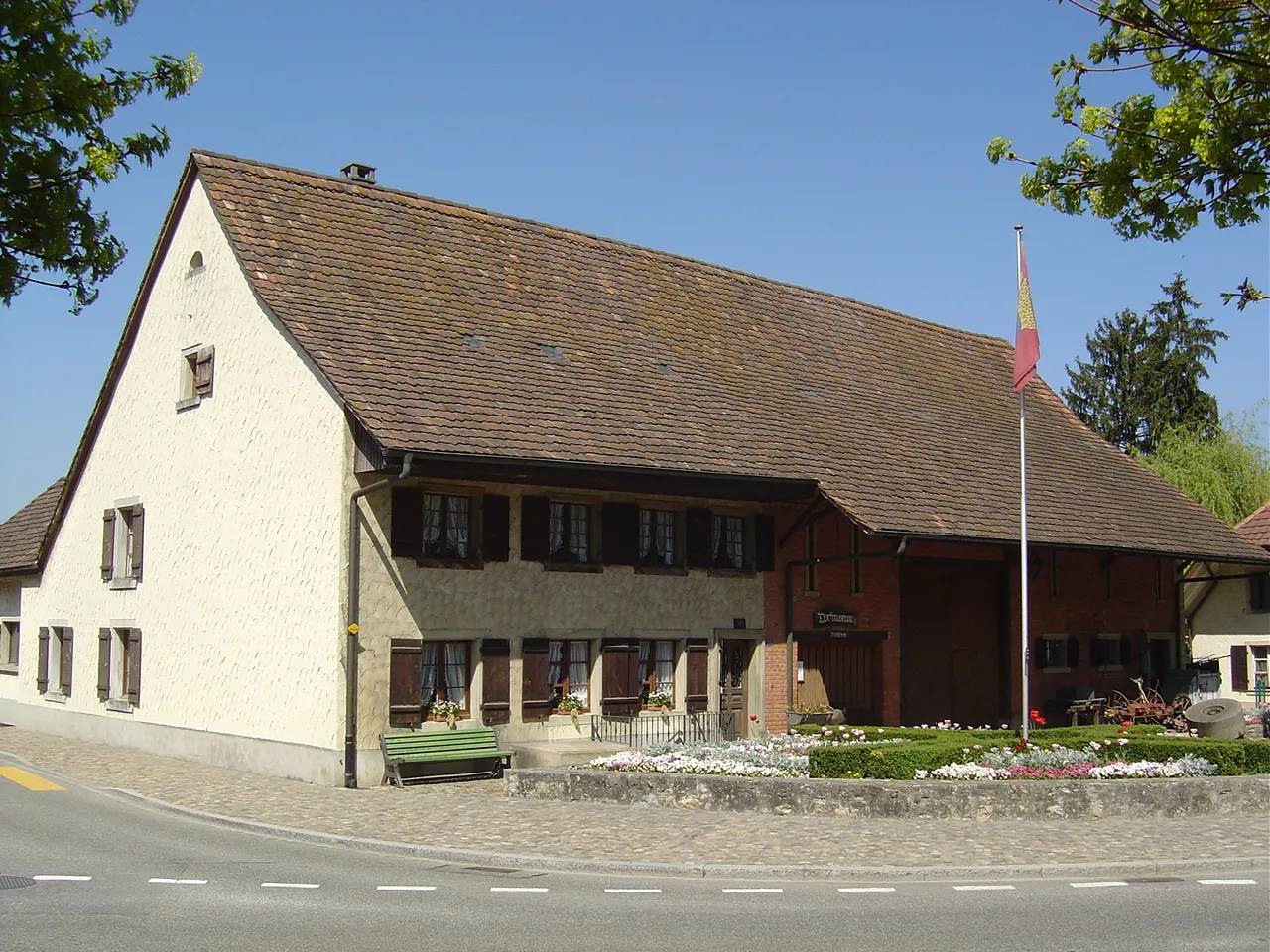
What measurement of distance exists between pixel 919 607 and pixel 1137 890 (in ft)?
55.4

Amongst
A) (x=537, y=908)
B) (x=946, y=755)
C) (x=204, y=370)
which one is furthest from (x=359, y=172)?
(x=537, y=908)

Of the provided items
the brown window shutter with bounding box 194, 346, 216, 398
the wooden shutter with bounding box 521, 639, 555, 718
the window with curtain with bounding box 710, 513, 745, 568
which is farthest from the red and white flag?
the brown window shutter with bounding box 194, 346, 216, 398

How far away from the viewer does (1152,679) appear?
33.1m

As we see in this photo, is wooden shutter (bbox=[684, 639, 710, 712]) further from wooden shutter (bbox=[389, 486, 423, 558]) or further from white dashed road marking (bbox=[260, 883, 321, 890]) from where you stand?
white dashed road marking (bbox=[260, 883, 321, 890])

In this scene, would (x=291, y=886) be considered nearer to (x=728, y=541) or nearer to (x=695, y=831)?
(x=695, y=831)

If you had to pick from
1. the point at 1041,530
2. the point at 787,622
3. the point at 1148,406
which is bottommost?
the point at 787,622

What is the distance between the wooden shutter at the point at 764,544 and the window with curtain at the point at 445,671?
582 centimetres

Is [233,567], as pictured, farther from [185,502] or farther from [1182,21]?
[1182,21]

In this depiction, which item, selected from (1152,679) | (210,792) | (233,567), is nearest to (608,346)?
(233,567)

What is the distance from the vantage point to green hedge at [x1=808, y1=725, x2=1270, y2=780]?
17188 millimetres

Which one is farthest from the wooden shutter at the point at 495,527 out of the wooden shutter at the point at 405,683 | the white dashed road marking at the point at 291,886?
the white dashed road marking at the point at 291,886

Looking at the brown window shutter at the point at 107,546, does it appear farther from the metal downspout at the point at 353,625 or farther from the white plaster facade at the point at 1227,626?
the white plaster facade at the point at 1227,626

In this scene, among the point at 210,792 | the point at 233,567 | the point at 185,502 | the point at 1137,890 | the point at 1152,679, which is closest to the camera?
the point at 1137,890

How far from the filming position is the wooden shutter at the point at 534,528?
22156 mm
